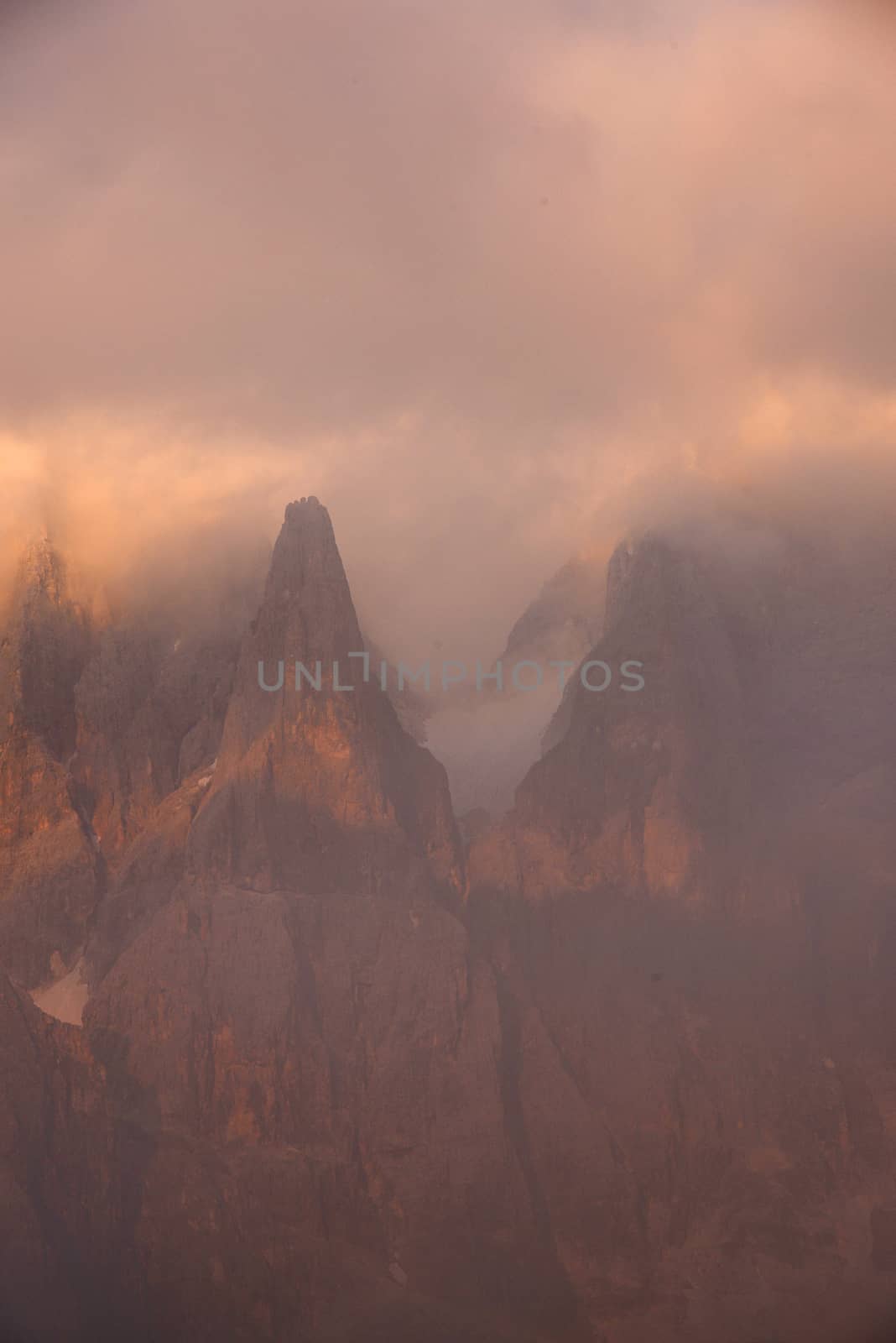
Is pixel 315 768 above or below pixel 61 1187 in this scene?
above

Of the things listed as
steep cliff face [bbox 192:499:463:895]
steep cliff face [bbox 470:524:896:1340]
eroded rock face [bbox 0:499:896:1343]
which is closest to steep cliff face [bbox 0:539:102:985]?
eroded rock face [bbox 0:499:896:1343]

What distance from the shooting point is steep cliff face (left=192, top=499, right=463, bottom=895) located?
2271 inches

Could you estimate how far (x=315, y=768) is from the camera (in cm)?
5838

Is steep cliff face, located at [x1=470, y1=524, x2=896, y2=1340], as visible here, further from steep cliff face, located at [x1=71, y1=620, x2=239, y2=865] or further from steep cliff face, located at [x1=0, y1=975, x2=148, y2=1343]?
steep cliff face, located at [x1=0, y1=975, x2=148, y2=1343]

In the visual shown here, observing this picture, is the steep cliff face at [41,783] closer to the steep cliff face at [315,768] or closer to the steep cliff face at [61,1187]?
the steep cliff face at [61,1187]

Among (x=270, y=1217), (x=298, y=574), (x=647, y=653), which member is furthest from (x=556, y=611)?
(x=270, y=1217)

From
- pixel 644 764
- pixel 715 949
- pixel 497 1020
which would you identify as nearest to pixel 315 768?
pixel 497 1020

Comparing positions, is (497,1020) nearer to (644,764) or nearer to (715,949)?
(715,949)

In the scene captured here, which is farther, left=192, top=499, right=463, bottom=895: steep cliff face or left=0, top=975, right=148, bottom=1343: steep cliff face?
left=192, top=499, right=463, bottom=895: steep cliff face

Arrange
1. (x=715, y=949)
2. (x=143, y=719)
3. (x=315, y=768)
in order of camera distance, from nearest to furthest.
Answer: (x=715, y=949) → (x=315, y=768) → (x=143, y=719)

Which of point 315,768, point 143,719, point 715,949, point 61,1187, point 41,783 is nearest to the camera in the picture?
point 61,1187

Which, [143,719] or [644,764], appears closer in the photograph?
[644,764]

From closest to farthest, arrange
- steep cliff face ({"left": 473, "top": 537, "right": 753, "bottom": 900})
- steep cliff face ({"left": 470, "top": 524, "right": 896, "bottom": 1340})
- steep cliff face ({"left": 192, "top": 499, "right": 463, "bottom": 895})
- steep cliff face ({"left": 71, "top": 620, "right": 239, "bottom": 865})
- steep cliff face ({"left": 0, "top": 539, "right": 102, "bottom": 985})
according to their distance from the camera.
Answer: steep cliff face ({"left": 470, "top": 524, "right": 896, "bottom": 1340}) < steep cliff face ({"left": 192, "top": 499, "right": 463, "bottom": 895}) < steep cliff face ({"left": 473, "top": 537, "right": 753, "bottom": 900}) < steep cliff face ({"left": 0, "top": 539, "right": 102, "bottom": 985}) < steep cliff face ({"left": 71, "top": 620, "right": 239, "bottom": 865})

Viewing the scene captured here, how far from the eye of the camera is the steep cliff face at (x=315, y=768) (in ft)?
189
